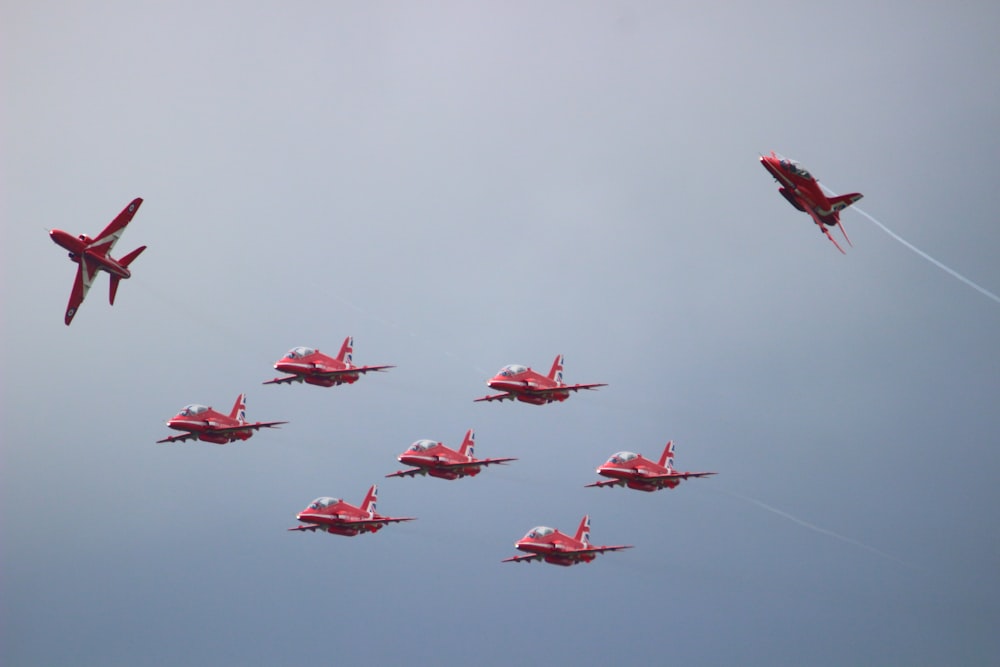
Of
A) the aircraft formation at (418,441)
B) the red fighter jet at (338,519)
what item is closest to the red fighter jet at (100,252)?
the aircraft formation at (418,441)

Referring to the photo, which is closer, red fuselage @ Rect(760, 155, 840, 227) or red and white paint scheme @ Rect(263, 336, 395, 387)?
red fuselage @ Rect(760, 155, 840, 227)

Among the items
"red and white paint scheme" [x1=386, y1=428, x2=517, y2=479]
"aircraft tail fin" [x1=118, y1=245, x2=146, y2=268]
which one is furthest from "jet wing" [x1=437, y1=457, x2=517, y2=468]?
"aircraft tail fin" [x1=118, y1=245, x2=146, y2=268]

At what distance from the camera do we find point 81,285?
431 ft

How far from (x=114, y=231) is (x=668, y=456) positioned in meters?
42.6

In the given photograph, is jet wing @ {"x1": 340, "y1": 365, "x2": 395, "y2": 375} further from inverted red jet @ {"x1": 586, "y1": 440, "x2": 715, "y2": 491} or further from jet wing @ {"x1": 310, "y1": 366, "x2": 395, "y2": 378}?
inverted red jet @ {"x1": 586, "y1": 440, "x2": 715, "y2": 491}

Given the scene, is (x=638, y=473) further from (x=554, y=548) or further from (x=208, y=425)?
(x=208, y=425)

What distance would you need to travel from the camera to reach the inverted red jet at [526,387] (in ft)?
423

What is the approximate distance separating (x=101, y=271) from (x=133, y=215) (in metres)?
4.65

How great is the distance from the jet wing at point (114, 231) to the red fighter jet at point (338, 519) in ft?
77.5

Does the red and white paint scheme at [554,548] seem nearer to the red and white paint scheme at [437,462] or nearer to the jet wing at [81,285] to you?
the red and white paint scheme at [437,462]

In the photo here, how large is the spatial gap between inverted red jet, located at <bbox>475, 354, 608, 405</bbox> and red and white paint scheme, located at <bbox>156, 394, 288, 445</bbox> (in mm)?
16191

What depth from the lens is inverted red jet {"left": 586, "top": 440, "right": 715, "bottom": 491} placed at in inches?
5098

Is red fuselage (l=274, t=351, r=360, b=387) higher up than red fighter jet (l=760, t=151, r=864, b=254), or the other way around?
red fighter jet (l=760, t=151, r=864, b=254)

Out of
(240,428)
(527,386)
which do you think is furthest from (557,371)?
(240,428)
